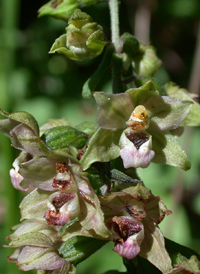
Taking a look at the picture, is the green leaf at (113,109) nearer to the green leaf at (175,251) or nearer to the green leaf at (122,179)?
the green leaf at (122,179)

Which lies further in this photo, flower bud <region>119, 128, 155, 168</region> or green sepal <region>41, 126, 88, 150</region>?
green sepal <region>41, 126, 88, 150</region>

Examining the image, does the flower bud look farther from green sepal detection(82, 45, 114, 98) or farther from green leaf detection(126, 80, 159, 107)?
green sepal detection(82, 45, 114, 98)

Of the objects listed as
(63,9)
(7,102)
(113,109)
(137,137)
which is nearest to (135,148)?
(137,137)

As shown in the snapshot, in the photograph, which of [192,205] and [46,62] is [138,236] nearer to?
[192,205]

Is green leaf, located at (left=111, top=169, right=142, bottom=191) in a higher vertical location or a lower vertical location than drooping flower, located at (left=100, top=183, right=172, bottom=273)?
higher

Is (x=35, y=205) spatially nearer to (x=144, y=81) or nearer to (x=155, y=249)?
(x=155, y=249)

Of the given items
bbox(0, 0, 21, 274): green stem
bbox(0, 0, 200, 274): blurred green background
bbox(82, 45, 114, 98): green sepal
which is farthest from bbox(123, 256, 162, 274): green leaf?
bbox(0, 0, 200, 274): blurred green background

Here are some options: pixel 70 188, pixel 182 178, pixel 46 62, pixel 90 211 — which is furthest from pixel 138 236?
pixel 46 62
